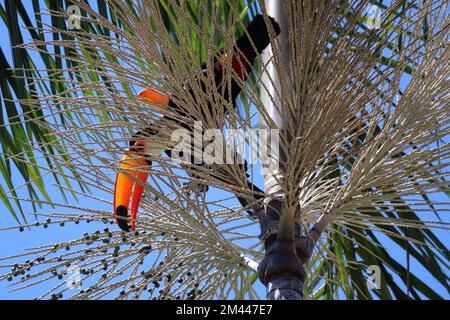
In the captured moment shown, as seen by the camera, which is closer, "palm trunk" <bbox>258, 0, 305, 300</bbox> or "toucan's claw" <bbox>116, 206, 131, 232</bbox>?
"palm trunk" <bbox>258, 0, 305, 300</bbox>

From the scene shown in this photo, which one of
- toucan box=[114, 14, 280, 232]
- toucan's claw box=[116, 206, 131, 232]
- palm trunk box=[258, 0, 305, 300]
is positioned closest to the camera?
palm trunk box=[258, 0, 305, 300]

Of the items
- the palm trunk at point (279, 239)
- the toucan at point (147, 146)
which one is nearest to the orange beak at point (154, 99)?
the toucan at point (147, 146)

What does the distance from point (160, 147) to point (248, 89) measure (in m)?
0.24

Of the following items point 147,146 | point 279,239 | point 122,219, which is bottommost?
point 279,239

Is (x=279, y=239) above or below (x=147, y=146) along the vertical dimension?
below

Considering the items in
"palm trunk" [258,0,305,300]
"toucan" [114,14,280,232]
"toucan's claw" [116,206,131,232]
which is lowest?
"palm trunk" [258,0,305,300]

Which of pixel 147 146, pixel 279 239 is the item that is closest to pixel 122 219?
pixel 147 146

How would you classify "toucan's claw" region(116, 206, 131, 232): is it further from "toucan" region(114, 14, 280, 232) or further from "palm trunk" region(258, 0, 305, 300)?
"palm trunk" region(258, 0, 305, 300)

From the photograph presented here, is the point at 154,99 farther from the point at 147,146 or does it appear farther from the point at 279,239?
the point at 279,239

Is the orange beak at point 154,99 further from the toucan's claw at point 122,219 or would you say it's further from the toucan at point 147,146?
the toucan's claw at point 122,219

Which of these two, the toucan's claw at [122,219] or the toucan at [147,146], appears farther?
the toucan's claw at [122,219]

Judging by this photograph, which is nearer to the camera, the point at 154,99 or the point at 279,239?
the point at 279,239

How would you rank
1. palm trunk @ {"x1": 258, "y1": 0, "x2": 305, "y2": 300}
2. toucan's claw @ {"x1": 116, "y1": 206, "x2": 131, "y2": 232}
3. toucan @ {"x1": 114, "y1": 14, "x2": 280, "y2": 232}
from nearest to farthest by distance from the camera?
1. palm trunk @ {"x1": 258, "y1": 0, "x2": 305, "y2": 300}
2. toucan @ {"x1": 114, "y1": 14, "x2": 280, "y2": 232}
3. toucan's claw @ {"x1": 116, "y1": 206, "x2": 131, "y2": 232}

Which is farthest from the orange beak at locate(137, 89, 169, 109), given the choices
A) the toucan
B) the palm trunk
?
the palm trunk
